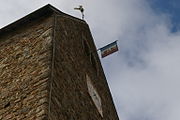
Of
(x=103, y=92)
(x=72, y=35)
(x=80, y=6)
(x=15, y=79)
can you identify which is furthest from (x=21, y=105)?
(x=80, y=6)

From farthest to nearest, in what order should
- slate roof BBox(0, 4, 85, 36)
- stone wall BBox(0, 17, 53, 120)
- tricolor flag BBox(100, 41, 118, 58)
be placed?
1. tricolor flag BBox(100, 41, 118, 58)
2. slate roof BBox(0, 4, 85, 36)
3. stone wall BBox(0, 17, 53, 120)

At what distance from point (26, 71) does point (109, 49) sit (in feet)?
13.2

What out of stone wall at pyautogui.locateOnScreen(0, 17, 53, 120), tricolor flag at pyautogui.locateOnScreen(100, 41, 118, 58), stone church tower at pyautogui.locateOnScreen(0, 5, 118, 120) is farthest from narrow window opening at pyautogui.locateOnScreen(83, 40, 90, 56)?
stone wall at pyautogui.locateOnScreen(0, 17, 53, 120)

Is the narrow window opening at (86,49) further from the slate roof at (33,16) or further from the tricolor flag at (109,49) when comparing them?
→ the slate roof at (33,16)

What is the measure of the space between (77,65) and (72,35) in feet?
3.78

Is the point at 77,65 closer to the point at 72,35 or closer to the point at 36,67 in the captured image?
the point at 72,35

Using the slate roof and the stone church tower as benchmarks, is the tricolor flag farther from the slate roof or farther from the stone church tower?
the slate roof

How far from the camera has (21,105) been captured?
6332mm

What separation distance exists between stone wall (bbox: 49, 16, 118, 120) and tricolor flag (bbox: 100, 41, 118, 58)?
338 mm

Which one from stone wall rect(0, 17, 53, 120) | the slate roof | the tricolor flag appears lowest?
stone wall rect(0, 17, 53, 120)

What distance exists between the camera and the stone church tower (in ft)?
20.8

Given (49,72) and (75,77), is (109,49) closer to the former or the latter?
(75,77)

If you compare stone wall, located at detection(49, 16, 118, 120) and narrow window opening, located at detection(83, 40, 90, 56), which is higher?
narrow window opening, located at detection(83, 40, 90, 56)

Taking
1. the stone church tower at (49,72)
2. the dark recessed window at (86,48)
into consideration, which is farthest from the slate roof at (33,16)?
the dark recessed window at (86,48)
